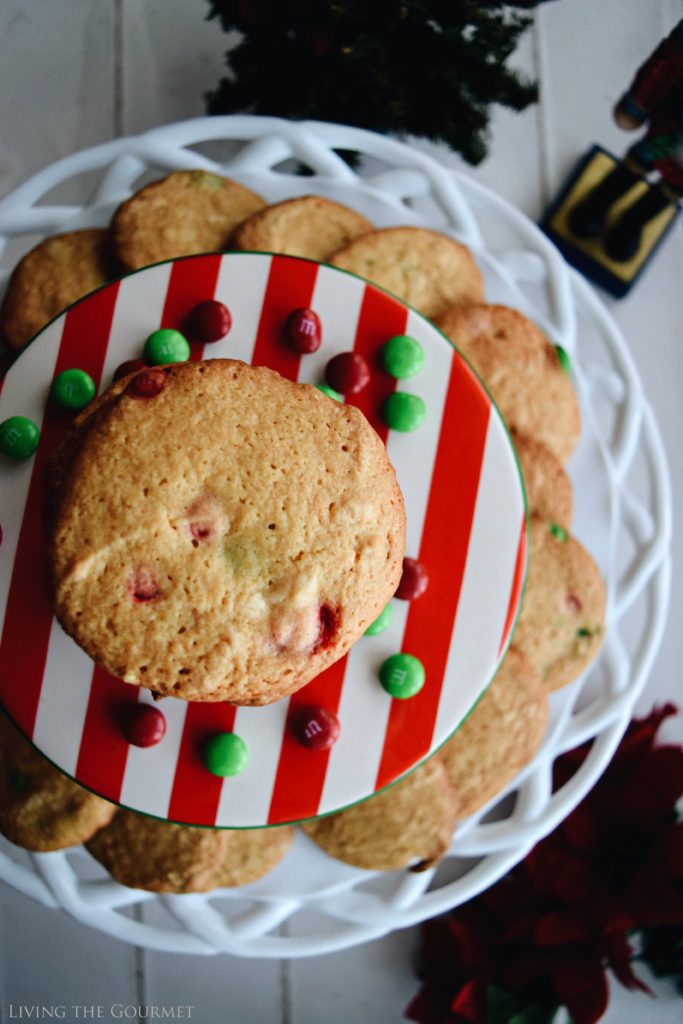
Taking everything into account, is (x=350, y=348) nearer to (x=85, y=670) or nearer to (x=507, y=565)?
(x=507, y=565)

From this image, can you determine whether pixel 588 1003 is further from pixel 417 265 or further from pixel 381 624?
pixel 417 265

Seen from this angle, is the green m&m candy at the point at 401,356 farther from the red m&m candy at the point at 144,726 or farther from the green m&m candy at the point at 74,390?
the red m&m candy at the point at 144,726

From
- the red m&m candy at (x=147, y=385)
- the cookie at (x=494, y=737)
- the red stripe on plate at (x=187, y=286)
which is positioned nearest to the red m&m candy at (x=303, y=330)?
Result: the red stripe on plate at (x=187, y=286)

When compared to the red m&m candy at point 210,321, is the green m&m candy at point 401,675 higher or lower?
lower

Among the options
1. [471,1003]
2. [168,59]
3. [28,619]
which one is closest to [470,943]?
[471,1003]

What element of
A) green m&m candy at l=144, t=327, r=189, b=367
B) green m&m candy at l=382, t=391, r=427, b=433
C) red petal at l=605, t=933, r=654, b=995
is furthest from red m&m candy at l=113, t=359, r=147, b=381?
red petal at l=605, t=933, r=654, b=995

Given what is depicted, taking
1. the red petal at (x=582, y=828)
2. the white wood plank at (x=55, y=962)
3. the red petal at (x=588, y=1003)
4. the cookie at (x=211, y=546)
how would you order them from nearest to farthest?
the cookie at (x=211, y=546), the red petal at (x=588, y=1003), the red petal at (x=582, y=828), the white wood plank at (x=55, y=962)
